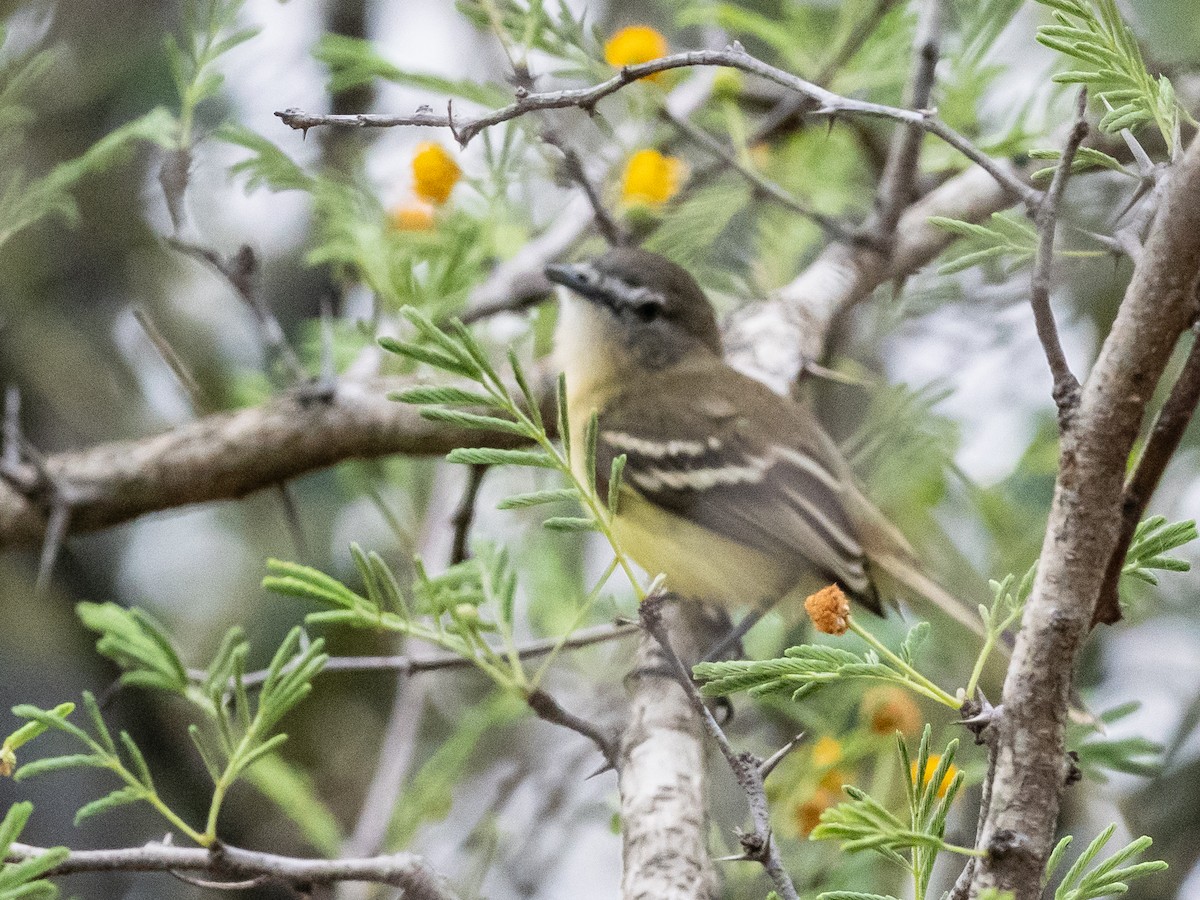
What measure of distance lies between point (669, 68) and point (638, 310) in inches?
102

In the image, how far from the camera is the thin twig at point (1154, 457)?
1465 mm

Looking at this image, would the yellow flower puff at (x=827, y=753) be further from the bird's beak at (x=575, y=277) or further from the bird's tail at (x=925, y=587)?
the bird's beak at (x=575, y=277)

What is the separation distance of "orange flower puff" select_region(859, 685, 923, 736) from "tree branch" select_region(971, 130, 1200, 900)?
5.03 ft

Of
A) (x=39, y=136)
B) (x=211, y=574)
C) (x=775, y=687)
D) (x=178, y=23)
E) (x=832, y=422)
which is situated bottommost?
(x=211, y=574)

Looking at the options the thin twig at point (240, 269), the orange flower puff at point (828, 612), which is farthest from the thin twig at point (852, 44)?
the orange flower puff at point (828, 612)

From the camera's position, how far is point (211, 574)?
562cm

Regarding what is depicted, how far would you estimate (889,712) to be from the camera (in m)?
3.06

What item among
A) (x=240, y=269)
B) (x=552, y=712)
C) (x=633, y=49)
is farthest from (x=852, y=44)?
(x=552, y=712)

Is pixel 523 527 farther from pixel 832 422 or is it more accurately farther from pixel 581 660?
pixel 832 422

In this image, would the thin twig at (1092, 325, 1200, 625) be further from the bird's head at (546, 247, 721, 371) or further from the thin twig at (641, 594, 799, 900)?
the bird's head at (546, 247, 721, 371)

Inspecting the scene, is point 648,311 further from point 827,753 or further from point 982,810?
point 982,810

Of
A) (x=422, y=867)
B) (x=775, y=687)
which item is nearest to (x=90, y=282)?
(x=422, y=867)

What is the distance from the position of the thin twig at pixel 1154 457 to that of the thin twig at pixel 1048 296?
14 centimetres

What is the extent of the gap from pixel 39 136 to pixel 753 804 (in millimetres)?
5029
